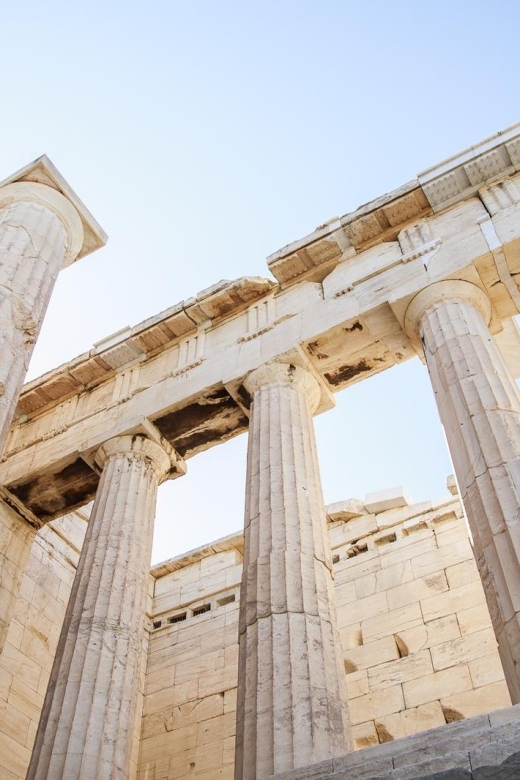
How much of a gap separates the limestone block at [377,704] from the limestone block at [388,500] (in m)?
4.42

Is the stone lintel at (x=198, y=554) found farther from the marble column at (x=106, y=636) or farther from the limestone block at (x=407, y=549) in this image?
the marble column at (x=106, y=636)

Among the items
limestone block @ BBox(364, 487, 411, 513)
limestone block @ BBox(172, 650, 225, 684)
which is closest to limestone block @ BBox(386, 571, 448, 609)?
limestone block @ BBox(364, 487, 411, 513)

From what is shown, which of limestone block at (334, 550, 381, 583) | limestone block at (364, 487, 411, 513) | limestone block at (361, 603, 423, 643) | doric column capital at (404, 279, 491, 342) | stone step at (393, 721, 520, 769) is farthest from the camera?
limestone block at (364, 487, 411, 513)

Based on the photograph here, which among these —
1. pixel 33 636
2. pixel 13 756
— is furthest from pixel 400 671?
pixel 33 636

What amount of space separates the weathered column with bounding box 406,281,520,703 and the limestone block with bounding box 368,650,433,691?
5.59 metres

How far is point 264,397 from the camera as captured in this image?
14.6 meters

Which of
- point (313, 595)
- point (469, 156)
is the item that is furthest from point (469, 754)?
point (469, 156)

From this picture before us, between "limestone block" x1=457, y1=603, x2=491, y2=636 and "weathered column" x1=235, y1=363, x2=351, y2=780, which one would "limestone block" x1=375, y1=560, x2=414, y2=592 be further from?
"weathered column" x1=235, y1=363, x2=351, y2=780

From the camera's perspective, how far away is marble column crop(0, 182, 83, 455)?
11.5 metres

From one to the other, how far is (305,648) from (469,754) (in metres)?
3.69

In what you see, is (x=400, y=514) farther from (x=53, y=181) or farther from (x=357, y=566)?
(x=53, y=181)

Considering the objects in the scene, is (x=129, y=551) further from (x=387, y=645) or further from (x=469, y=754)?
(x=469, y=754)

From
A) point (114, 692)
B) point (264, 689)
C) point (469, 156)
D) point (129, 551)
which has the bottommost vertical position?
point (264, 689)

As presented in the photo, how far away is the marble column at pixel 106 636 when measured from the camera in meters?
11.2
